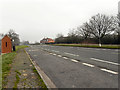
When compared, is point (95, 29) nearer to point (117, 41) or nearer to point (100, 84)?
point (117, 41)

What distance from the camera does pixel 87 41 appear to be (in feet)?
103

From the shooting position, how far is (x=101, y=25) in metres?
37.8

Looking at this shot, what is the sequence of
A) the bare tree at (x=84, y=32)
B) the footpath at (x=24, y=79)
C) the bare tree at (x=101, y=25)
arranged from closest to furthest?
the footpath at (x=24, y=79) < the bare tree at (x=101, y=25) < the bare tree at (x=84, y=32)

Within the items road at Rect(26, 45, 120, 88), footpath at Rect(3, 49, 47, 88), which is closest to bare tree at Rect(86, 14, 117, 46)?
road at Rect(26, 45, 120, 88)

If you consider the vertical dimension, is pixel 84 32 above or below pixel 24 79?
above

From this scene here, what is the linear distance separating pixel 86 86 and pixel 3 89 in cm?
257

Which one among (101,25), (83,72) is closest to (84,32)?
(101,25)

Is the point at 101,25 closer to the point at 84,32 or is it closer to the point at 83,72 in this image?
the point at 84,32

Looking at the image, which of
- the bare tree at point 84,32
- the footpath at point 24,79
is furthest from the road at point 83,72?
the bare tree at point 84,32

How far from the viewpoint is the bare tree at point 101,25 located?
35500mm

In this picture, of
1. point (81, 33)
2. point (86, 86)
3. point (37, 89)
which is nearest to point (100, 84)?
point (86, 86)

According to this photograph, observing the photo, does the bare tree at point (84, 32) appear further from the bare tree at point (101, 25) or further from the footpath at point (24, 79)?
the footpath at point (24, 79)

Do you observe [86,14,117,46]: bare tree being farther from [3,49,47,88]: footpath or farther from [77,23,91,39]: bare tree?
[3,49,47,88]: footpath

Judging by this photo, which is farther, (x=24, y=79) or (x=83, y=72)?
(x=83, y=72)
